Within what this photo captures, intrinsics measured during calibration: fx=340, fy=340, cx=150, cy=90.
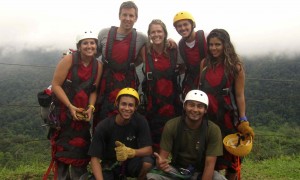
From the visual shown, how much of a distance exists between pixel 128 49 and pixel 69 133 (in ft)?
4.68

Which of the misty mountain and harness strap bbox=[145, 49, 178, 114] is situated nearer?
harness strap bbox=[145, 49, 178, 114]

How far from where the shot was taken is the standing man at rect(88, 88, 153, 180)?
177 inches

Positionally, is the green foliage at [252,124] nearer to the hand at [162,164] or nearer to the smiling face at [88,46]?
the smiling face at [88,46]

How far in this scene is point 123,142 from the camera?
4664mm

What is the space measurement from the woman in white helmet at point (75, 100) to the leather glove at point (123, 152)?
0.55 m

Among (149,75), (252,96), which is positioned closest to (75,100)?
(149,75)

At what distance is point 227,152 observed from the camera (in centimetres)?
479

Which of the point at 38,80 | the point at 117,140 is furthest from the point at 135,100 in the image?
the point at 38,80

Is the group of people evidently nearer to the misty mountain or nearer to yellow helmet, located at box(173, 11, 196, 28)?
yellow helmet, located at box(173, 11, 196, 28)

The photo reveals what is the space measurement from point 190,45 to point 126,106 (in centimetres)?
131

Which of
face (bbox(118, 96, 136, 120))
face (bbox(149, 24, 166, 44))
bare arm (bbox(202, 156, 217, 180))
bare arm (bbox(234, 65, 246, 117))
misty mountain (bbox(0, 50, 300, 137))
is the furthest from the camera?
misty mountain (bbox(0, 50, 300, 137))

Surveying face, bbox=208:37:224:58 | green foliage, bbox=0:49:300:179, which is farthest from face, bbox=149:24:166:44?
green foliage, bbox=0:49:300:179

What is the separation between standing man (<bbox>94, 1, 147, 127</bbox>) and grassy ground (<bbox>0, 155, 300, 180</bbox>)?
8.05ft

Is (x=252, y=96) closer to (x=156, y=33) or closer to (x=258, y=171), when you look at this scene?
(x=258, y=171)
